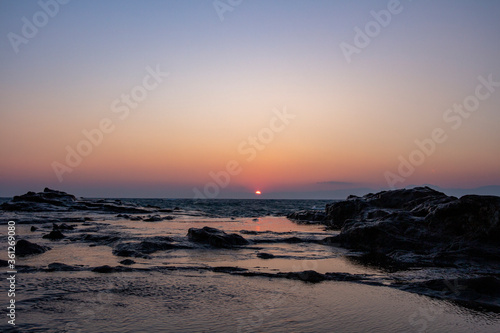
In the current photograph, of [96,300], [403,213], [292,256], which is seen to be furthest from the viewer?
[403,213]

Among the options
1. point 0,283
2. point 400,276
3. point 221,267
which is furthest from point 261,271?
point 0,283

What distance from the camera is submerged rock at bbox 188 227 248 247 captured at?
16.2 m

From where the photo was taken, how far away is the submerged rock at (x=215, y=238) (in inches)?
639

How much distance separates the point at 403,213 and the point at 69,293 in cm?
1487

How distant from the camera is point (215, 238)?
16438 millimetres

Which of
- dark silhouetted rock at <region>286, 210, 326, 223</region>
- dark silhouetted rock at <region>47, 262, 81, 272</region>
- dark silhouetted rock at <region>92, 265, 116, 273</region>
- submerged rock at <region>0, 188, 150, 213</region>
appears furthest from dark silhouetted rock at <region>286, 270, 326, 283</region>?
submerged rock at <region>0, 188, 150, 213</region>

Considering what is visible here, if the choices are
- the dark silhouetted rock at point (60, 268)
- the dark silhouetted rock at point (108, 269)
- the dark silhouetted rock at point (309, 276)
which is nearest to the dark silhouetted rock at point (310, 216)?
the dark silhouetted rock at point (309, 276)

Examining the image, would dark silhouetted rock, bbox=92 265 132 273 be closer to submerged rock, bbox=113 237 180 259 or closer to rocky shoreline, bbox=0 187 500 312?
rocky shoreline, bbox=0 187 500 312

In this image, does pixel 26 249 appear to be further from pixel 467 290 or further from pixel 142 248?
pixel 467 290

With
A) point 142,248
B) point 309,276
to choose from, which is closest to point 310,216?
point 142,248

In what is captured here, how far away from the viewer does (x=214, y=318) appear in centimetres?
627

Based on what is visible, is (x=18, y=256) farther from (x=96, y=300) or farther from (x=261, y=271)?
(x=261, y=271)

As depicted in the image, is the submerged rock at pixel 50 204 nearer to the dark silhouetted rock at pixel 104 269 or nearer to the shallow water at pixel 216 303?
the shallow water at pixel 216 303

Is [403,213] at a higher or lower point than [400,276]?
higher
